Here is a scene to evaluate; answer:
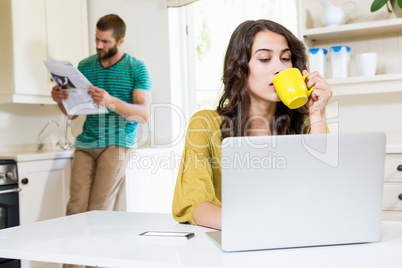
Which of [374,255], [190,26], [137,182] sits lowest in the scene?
[137,182]

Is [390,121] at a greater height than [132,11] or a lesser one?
lesser

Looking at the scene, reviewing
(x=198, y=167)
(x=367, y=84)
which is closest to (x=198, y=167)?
(x=198, y=167)

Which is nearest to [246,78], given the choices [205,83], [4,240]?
[4,240]

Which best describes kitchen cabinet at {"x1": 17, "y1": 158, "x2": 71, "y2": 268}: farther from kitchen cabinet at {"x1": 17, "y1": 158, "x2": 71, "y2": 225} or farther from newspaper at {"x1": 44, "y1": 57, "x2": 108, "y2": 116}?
newspaper at {"x1": 44, "y1": 57, "x2": 108, "y2": 116}

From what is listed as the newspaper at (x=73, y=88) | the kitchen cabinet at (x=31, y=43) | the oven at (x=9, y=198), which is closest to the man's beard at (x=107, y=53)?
the newspaper at (x=73, y=88)

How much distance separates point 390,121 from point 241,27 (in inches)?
60.2

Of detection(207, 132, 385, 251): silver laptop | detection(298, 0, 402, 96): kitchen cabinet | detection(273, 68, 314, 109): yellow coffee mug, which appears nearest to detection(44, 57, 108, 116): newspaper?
detection(298, 0, 402, 96): kitchen cabinet

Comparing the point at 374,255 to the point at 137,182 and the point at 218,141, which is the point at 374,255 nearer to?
the point at 218,141

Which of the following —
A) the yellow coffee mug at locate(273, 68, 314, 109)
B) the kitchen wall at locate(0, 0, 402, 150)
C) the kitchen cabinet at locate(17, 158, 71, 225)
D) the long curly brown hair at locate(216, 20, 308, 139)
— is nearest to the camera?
the yellow coffee mug at locate(273, 68, 314, 109)

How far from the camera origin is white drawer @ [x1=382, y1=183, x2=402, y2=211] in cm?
228

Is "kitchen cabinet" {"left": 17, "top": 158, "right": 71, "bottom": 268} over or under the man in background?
under

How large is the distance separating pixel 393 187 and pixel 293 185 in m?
1.62

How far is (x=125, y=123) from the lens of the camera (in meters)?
2.95

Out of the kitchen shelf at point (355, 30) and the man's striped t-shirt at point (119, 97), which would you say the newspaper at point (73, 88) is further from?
the kitchen shelf at point (355, 30)
